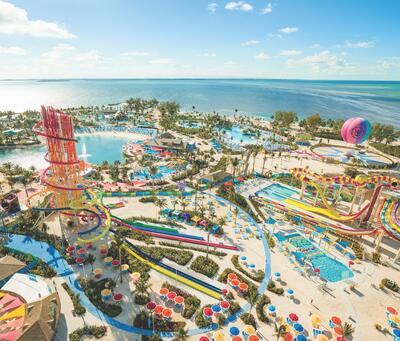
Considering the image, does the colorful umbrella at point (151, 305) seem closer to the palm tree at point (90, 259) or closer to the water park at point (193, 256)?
the water park at point (193, 256)

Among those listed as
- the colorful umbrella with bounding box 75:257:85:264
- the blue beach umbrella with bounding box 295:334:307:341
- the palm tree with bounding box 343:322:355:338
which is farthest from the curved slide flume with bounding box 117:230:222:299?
the palm tree with bounding box 343:322:355:338

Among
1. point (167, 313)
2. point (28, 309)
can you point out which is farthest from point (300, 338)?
point (28, 309)

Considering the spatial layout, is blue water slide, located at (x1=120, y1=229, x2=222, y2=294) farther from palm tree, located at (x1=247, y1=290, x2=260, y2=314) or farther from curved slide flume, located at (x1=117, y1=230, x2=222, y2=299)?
palm tree, located at (x1=247, y1=290, x2=260, y2=314)

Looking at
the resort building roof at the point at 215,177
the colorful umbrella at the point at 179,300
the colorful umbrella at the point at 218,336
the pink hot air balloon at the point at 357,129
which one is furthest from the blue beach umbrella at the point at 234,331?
the pink hot air balloon at the point at 357,129

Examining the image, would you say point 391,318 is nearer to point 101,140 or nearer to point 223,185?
point 223,185

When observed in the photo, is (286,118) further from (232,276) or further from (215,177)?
(232,276)

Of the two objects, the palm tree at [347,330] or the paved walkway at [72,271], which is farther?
the paved walkway at [72,271]

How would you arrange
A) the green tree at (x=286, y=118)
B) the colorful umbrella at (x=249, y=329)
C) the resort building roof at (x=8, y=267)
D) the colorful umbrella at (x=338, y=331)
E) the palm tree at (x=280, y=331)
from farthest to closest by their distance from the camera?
the green tree at (x=286, y=118) → the resort building roof at (x=8, y=267) → the colorful umbrella at (x=338, y=331) → the colorful umbrella at (x=249, y=329) → the palm tree at (x=280, y=331)

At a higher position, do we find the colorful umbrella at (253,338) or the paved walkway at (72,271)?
the colorful umbrella at (253,338)
